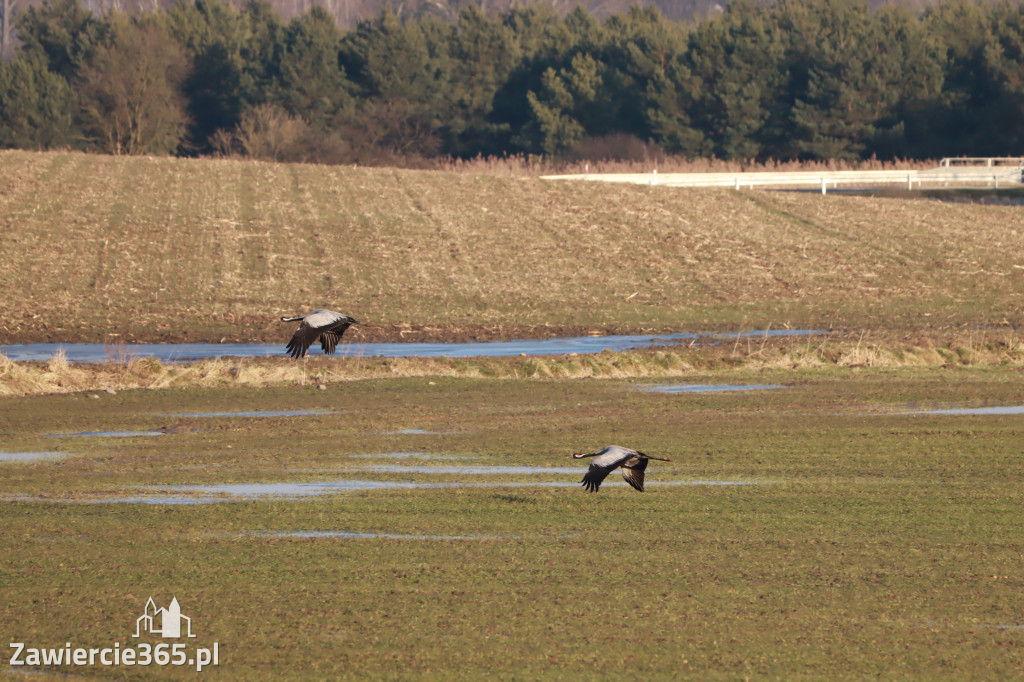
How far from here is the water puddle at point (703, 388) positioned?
26.6 m

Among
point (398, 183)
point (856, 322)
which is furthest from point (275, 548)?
point (398, 183)

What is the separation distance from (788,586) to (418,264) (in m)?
36.4

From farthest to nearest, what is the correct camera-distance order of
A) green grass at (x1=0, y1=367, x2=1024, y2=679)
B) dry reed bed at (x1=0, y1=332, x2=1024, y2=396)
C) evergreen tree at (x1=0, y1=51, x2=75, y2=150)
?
1. evergreen tree at (x1=0, y1=51, x2=75, y2=150)
2. dry reed bed at (x1=0, y1=332, x2=1024, y2=396)
3. green grass at (x1=0, y1=367, x2=1024, y2=679)

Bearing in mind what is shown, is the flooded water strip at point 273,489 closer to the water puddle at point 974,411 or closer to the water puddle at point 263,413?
the water puddle at point 263,413

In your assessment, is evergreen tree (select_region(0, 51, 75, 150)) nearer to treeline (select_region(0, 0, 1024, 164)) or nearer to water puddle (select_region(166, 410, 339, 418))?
treeline (select_region(0, 0, 1024, 164))

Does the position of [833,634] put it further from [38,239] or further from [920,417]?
[38,239]

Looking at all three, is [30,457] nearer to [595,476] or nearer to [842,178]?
[595,476]

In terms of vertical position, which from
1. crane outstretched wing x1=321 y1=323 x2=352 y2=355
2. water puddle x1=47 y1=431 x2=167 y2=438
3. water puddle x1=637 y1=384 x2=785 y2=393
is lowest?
water puddle x1=637 y1=384 x2=785 y2=393

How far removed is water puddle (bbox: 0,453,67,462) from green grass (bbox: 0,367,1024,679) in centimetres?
36

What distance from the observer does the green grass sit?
10195 mm

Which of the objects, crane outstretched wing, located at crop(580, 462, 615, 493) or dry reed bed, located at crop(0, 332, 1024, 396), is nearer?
crane outstretched wing, located at crop(580, 462, 615, 493)

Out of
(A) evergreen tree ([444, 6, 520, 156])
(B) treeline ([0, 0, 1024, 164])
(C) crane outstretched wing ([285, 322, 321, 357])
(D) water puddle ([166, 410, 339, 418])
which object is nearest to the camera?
(C) crane outstretched wing ([285, 322, 321, 357])

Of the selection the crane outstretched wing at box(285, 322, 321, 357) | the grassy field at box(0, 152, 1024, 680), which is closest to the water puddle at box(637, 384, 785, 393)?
the grassy field at box(0, 152, 1024, 680)

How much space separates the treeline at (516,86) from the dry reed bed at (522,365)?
6053 cm
